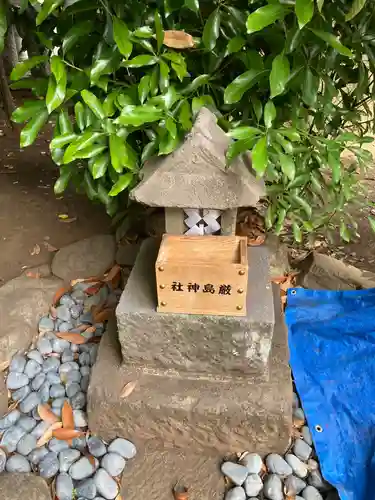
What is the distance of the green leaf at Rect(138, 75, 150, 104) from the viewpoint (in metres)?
1.92

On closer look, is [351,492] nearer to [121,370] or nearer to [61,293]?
[121,370]

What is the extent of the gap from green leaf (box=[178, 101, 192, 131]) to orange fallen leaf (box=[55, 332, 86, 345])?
4.45 feet

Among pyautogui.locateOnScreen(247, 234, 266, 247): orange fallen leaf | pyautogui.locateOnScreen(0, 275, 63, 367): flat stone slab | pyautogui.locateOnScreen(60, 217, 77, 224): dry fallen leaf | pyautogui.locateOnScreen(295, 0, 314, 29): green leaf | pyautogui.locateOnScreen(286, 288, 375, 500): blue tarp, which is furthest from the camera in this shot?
pyautogui.locateOnScreen(60, 217, 77, 224): dry fallen leaf

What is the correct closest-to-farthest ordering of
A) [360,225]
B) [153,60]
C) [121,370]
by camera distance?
[153,60] → [121,370] → [360,225]

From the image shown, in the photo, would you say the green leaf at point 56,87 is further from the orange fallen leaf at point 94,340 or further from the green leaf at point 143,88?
the orange fallen leaf at point 94,340

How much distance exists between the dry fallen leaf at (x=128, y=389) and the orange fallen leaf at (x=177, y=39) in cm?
144

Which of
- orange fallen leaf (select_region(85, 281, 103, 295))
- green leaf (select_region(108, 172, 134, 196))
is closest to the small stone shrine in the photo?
green leaf (select_region(108, 172, 134, 196))

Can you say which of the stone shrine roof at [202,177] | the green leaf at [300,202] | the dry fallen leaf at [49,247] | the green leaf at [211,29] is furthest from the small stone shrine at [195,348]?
the dry fallen leaf at [49,247]

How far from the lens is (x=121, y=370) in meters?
2.16

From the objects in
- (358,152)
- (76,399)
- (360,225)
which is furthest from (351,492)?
(360,225)

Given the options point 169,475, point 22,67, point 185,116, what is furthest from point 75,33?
point 169,475

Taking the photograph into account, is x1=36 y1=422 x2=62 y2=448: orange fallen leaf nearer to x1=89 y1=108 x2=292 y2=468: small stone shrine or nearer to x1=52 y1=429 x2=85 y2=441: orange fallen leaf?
x1=52 y1=429 x2=85 y2=441: orange fallen leaf

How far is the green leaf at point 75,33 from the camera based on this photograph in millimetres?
1939

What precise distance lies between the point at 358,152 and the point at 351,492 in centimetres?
157
